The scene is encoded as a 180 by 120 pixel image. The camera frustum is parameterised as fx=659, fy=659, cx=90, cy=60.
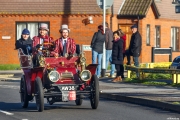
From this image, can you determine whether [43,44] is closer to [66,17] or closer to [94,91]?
[94,91]

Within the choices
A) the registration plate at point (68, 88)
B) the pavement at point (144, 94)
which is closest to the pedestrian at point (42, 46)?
the registration plate at point (68, 88)

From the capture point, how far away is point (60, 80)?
14703mm

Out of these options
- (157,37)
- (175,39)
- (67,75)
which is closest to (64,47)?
(67,75)

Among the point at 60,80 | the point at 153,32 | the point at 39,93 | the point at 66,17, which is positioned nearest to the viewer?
the point at 39,93

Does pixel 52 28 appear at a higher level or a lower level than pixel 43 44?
higher

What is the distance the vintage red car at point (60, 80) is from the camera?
1446 cm

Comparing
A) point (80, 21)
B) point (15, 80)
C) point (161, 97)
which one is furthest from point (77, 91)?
point (80, 21)

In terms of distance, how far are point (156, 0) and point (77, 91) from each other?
2731 cm

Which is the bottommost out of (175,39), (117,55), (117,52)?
(117,55)

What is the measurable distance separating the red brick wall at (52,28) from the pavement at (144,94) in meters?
14.8

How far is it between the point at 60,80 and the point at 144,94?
4033 millimetres

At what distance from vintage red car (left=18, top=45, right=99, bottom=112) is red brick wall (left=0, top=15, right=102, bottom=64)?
74.0 ft

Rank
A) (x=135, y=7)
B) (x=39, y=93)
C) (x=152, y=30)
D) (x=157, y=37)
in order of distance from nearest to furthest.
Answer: (x=39, y=93), (x=135, y=7), (x=152, y=30), (x=157, y=37)

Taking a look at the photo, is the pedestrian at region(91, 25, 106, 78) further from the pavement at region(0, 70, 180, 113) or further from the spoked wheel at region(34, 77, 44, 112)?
the spoked wheel at region(34, 77, 44, 112)
